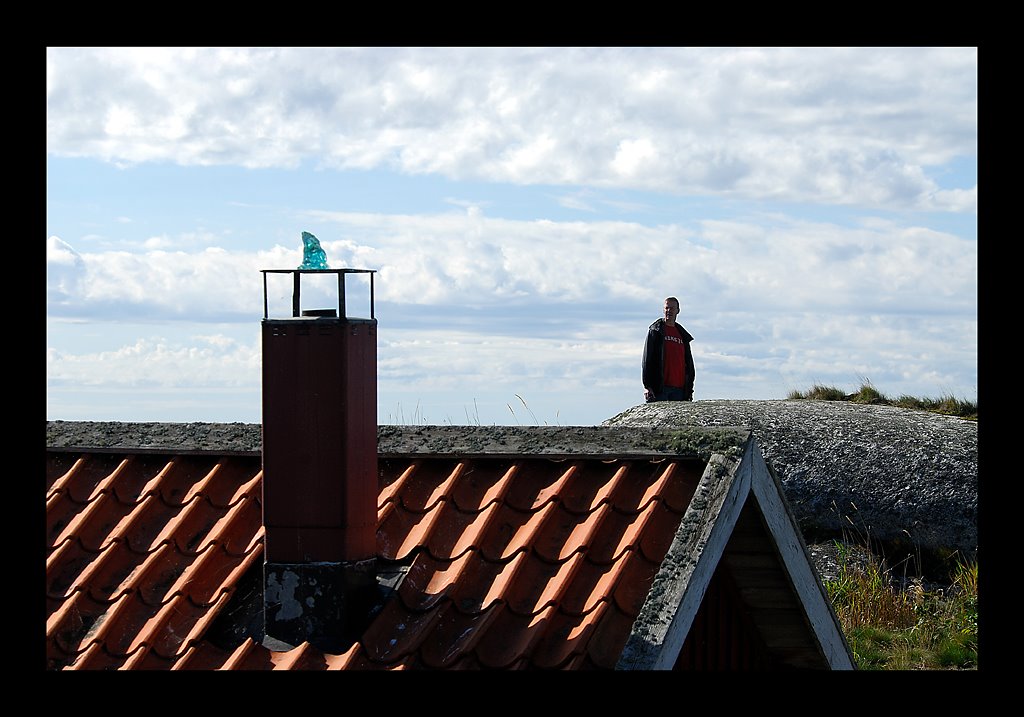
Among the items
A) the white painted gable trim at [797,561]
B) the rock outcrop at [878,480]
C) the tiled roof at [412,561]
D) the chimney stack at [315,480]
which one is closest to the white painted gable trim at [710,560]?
the white painted gable trim at [797,561]

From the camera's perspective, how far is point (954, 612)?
9945 mm

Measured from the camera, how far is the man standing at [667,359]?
13.4m

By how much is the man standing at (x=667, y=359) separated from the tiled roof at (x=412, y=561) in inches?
340

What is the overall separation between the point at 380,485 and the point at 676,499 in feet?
4.17

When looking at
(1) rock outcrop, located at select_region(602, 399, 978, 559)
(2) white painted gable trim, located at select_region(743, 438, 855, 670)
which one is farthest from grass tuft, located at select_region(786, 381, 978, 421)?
(2) white painted gable trim, located at select_region(743, 438, 855, 670)

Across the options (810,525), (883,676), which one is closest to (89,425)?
(883,676)

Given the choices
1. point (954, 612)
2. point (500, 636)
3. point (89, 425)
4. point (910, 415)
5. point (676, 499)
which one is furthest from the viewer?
point (910, 415)

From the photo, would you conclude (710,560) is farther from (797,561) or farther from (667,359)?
(667,359)

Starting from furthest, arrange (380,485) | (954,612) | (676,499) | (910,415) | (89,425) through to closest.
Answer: (910,415) → (954,612) → (89,425) → (380,485) → (676,499)

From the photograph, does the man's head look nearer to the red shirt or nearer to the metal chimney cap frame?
the red shirt

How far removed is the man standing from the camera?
13.4 metres

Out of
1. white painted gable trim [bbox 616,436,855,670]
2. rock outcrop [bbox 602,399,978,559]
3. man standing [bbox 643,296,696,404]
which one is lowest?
rock outcrop [bbox 602,399,978,559]
